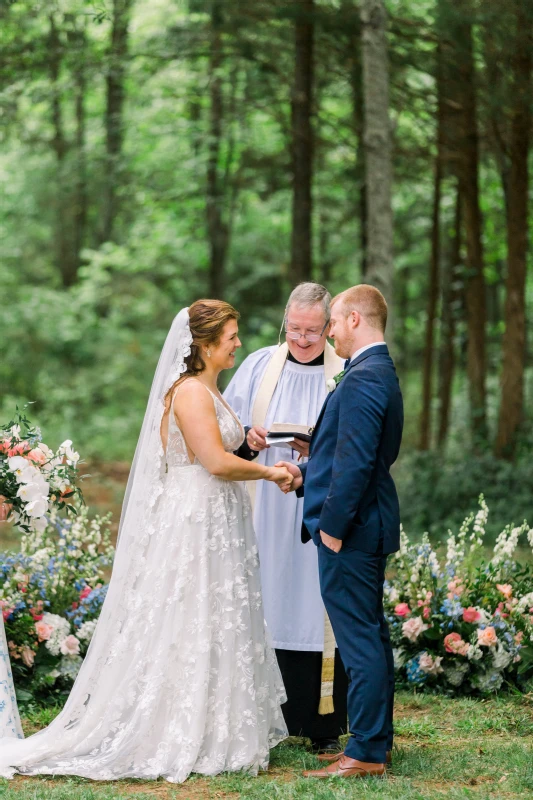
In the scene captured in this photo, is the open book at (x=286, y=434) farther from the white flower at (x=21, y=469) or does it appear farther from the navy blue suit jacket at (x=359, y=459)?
the white flower at (x=21, y=469)

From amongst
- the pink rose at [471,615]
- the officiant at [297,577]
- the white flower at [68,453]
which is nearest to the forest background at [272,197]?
the pink rose at [471,615]

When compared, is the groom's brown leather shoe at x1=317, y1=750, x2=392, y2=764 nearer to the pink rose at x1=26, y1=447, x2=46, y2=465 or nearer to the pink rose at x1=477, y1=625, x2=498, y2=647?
the pink rose at x1=477, y1=625, x2=498, y2=647

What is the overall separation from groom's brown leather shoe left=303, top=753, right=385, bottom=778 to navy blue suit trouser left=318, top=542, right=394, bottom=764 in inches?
1.0

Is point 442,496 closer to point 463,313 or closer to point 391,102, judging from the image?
point 391,102

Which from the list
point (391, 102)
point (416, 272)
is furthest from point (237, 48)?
point (416, 272)

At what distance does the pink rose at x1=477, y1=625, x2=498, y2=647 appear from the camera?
563 centimetres

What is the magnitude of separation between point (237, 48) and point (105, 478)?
7.27 meters

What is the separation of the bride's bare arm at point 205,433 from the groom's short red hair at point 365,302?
75 centimetres

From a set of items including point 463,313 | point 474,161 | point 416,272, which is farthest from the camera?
point 416,272

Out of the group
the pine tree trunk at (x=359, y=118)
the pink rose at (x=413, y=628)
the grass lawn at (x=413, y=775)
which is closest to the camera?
the grass lawn at (x=413, y=775)

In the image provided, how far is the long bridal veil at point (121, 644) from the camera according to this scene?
4.39 meters

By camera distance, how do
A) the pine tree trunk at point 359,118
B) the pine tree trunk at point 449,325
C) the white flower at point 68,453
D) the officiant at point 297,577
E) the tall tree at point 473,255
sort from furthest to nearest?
the pine tree trunk at point 449,325 → the tall tree at point 473,255 → the pine tree trunk at point 359,118 → the officiant at point 297,577 → the white flower at point 68,453

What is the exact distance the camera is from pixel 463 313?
17547 mm

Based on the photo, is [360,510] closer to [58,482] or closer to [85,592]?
[58,482]
